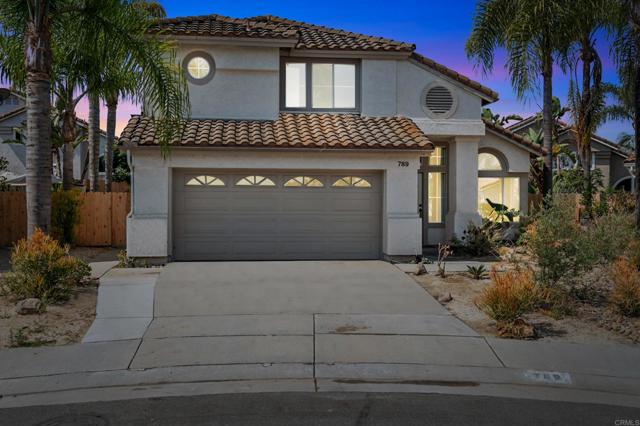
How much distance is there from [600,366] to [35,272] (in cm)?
838

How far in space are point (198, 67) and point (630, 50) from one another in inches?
419

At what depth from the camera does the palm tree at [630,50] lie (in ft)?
40.5

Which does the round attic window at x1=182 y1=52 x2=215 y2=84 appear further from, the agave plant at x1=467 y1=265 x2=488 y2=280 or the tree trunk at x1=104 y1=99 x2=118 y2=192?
the tree trunk at x1=104 y1=99 x2=118 y2=192

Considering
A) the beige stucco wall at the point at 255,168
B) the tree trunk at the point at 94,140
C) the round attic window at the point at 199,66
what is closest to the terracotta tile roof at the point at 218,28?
the round attic window at the point at 199,66

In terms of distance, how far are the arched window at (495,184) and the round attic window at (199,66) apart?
27.5 feet

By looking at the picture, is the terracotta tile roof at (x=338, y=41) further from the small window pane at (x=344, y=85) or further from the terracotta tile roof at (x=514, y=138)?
the terracotta tile roof at (x=514, y=138)

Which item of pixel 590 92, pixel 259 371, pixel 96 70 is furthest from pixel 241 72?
pixel 590 92

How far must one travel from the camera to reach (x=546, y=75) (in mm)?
17344

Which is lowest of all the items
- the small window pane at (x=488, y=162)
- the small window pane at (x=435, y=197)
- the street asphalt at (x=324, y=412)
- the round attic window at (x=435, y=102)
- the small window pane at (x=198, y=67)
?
the street asphalt at (x=324, y=412)

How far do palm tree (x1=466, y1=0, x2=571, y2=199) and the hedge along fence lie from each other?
12.0 metres

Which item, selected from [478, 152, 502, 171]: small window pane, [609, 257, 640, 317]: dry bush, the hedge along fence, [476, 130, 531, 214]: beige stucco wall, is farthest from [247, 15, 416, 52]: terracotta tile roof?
[609, 257, 640, 317]: dry bush

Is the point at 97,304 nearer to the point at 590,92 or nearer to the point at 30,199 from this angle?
the point at 30,199

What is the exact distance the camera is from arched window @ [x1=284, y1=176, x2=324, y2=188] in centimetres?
1473

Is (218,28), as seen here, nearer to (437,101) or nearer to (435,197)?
(437,101)
